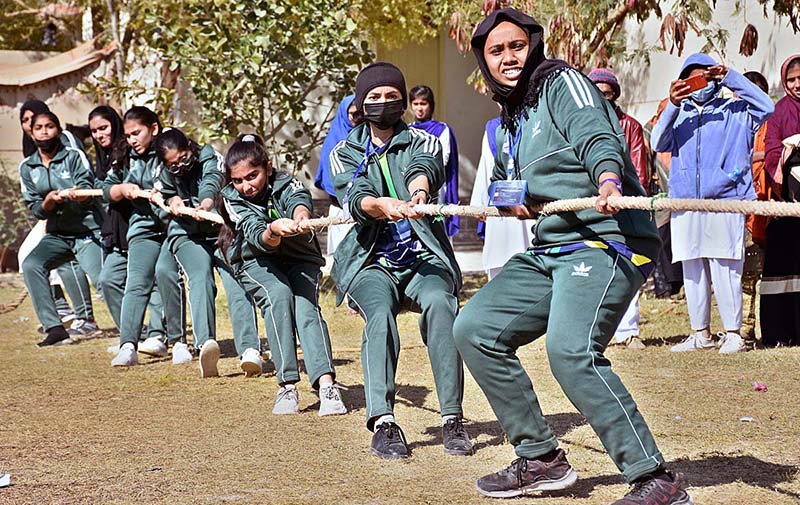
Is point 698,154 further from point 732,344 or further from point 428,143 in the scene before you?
point 428,143

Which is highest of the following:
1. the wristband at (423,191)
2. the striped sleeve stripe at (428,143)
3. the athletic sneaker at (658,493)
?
the striped sleeve stripe at (428,143)

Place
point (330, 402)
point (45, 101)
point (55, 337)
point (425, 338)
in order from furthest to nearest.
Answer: point (45, 101), point (55, 337), point (330, 402), point (425, 338)

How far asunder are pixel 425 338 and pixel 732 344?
3.45m

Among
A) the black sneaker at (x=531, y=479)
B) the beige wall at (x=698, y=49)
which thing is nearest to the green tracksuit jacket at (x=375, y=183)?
the black sneaker at (x=531, y=479)

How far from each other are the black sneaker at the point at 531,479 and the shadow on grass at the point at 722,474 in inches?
3.0

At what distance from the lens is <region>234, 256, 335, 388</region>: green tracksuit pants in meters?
6.69

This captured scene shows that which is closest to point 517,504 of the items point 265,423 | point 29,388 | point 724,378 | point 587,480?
point 587,480

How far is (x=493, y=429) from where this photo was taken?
616 centimetres

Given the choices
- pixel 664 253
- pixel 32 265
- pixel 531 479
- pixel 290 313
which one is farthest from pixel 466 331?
pixel 664 253

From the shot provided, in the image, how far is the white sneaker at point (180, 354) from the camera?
28.9 feet

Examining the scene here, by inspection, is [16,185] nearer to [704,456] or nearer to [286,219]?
[286,219]

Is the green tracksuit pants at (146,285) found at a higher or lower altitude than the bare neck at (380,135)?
lower

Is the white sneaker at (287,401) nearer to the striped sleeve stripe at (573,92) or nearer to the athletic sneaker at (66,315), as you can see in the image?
the striped sleeve stripe at (573,92)

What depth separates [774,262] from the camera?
8.67m
